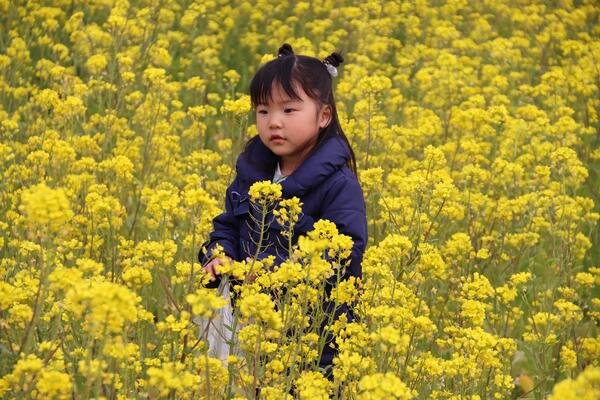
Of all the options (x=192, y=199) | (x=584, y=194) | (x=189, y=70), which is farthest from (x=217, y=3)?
(x=192, y=199)

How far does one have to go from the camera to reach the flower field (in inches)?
96.4

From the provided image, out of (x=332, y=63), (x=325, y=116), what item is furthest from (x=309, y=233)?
(x=332, y=63)

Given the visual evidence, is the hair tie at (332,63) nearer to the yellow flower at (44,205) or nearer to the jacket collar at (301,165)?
the jacket collar at (301,165)

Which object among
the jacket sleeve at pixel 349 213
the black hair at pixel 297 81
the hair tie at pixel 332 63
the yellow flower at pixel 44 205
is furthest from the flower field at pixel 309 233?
the hair tie at pixel 332 63

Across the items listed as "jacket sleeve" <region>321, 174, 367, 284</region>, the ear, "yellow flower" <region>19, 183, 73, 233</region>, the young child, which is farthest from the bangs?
"yellow flower" <region>19, 183, 73, 233</region>

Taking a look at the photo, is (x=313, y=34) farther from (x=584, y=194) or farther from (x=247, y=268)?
(x=247, y=268)

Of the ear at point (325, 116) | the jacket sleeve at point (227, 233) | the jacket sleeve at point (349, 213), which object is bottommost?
the jacket sleeve at point (227, 233)

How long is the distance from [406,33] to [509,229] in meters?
4.53

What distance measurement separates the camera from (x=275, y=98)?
3.53 meters

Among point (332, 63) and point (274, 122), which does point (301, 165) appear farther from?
point (332, 63)

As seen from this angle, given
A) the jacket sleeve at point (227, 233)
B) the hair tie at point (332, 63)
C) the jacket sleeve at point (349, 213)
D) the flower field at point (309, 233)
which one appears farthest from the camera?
the hair tie at point (332, 63)

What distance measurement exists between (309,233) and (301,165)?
0.93 m

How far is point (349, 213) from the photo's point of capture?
11.2ft

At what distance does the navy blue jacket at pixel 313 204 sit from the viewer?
3.41 meters
